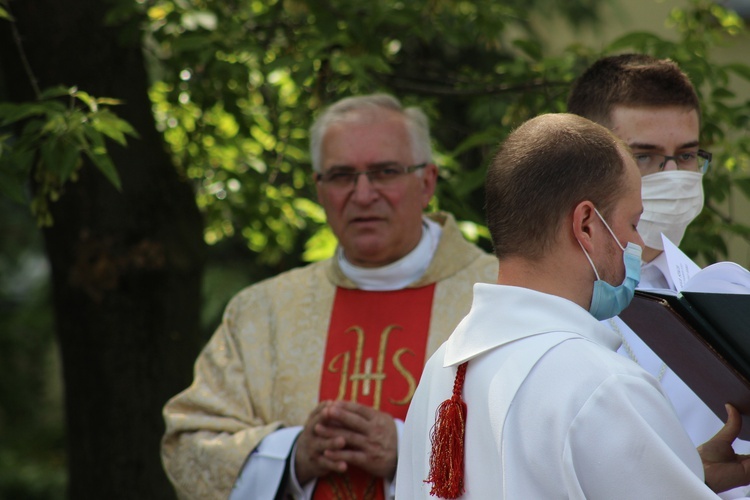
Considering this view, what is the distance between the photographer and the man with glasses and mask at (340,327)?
365 cm

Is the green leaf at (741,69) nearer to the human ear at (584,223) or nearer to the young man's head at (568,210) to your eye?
the young man's head at (568,210)

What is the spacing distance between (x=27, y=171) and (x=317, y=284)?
1.22 m

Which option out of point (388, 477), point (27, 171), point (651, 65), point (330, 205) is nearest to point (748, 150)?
point (651, 65)

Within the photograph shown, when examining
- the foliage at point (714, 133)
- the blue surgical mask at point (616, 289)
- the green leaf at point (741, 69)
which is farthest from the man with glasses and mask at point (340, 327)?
the blue surgical mask at point (616, 289)

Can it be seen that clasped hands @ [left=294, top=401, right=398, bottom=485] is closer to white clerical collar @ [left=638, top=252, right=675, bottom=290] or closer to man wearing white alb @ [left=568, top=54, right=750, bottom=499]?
man wearing white alb @ [left=568, top=54, right=750, bottom=499]

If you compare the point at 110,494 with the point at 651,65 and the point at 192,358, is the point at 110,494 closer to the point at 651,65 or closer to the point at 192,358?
the point at 192,358

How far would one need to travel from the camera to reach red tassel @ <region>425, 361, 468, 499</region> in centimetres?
200

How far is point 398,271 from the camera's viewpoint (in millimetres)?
4039

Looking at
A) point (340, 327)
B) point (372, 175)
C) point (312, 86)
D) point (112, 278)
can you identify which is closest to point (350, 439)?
point (340, 327)

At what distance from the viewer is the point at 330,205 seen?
157 inches

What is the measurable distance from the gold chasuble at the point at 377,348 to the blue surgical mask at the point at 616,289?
1.75m

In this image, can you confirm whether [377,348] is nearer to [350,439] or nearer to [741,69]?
[350,439]

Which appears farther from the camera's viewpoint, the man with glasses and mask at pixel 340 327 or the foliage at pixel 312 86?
the foliage at pixel 312 86

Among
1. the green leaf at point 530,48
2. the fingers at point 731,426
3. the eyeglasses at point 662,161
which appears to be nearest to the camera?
the fingers at point 731,426
